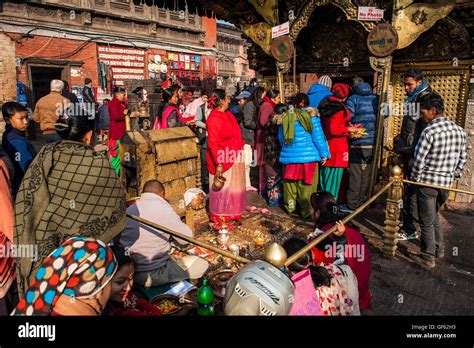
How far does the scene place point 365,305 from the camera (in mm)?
3545

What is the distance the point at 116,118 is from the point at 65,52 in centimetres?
1193

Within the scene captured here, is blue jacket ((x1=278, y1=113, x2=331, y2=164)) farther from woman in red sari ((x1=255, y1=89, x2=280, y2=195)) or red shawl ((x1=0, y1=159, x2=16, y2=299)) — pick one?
red shawl ((x1=0, y1=159, x2=16, y2=299))

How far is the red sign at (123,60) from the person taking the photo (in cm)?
1942

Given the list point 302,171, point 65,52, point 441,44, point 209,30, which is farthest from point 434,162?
point 209,30

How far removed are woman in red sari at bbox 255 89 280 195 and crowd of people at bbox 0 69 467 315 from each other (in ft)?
0.08

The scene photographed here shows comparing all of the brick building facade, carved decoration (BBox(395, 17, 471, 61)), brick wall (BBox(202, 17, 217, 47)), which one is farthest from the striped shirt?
brick wall (BBox(202, 17, 217, 47))

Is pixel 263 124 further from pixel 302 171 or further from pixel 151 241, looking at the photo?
pixel 151 241

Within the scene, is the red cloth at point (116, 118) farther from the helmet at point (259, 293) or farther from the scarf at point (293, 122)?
the helmet at point (259, 293)

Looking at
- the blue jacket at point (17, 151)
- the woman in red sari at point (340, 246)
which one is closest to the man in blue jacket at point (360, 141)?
the woman in red sari at point (340, 246)

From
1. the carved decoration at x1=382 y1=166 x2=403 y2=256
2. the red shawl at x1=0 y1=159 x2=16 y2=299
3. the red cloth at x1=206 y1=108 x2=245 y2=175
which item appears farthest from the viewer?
the red cloth at x1=206 y1=108 x2=245 y2=175

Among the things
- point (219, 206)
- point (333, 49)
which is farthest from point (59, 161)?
point (333, 49)

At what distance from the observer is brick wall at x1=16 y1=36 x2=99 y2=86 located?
52.3 feet

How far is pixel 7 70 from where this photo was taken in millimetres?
14836

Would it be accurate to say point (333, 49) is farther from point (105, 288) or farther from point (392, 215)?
point (105, 288)
